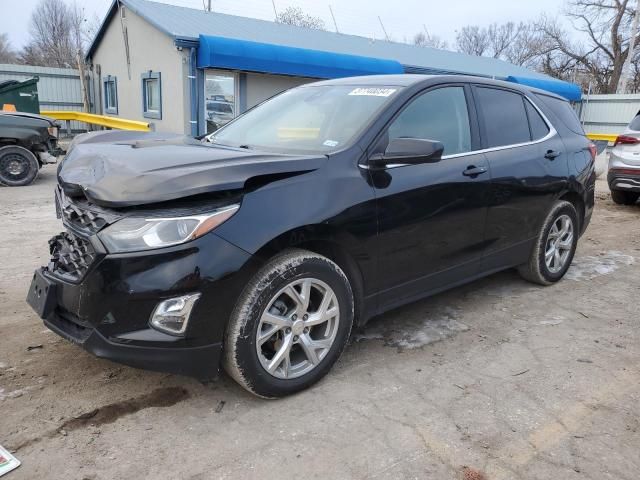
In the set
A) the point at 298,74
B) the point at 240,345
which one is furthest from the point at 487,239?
the point at 298,74

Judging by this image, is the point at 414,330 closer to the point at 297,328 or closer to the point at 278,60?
the point at 297,328

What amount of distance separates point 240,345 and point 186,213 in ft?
2.27

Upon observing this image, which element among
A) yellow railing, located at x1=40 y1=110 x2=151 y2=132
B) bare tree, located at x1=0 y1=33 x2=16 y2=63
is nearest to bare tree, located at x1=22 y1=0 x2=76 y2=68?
bare tree, located at x1=0 y1=33 x2=16 y2=63

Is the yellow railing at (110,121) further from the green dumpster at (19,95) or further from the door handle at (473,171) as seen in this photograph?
the door handle at (473,171)

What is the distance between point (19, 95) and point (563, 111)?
A: 13150mm

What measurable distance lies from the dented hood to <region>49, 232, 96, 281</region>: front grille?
0.22 m

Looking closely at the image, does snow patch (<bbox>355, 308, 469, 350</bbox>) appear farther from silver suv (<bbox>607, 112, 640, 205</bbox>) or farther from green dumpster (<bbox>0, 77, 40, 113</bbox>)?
green dumpster (<bbox>0, 77, 40, 113</bbox>)

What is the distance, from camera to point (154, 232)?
2.40 m

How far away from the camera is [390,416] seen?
2719 mm

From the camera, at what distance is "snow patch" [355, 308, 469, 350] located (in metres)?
3.60

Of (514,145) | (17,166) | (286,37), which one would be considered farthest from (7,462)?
(286,37)

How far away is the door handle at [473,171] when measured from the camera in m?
3.59

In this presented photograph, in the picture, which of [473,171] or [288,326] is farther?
[473,171]

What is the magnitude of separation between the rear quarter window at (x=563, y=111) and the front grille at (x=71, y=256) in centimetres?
386
